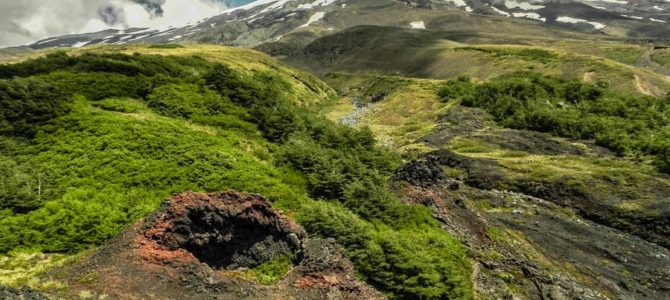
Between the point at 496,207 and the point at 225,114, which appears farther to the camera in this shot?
the point at 496,207

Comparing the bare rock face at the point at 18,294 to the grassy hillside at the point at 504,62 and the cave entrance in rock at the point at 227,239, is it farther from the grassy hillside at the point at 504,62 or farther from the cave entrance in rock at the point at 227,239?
the grassy hillside at the point at 504,62

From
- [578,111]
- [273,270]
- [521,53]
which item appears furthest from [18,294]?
[521,53]

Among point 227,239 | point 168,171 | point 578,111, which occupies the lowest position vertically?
point 578,111

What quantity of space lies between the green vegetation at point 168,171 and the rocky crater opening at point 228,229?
3.51ft

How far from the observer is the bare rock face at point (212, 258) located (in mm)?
16250

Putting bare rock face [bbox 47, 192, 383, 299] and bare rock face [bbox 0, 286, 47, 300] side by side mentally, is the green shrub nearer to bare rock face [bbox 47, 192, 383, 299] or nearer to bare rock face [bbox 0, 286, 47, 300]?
bare rock face [bbox 47, 192, 383, 299]

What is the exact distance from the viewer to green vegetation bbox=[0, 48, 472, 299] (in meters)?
19.9

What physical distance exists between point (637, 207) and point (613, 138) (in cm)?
2053

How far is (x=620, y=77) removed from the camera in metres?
89.4

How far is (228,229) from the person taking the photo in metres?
20.8

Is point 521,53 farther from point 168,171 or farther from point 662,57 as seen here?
point 168,171

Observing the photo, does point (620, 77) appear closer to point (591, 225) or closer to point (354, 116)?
point (354, 116)

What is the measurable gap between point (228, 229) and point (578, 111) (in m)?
63.0

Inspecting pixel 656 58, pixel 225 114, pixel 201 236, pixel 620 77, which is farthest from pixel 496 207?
pixel 656 58
